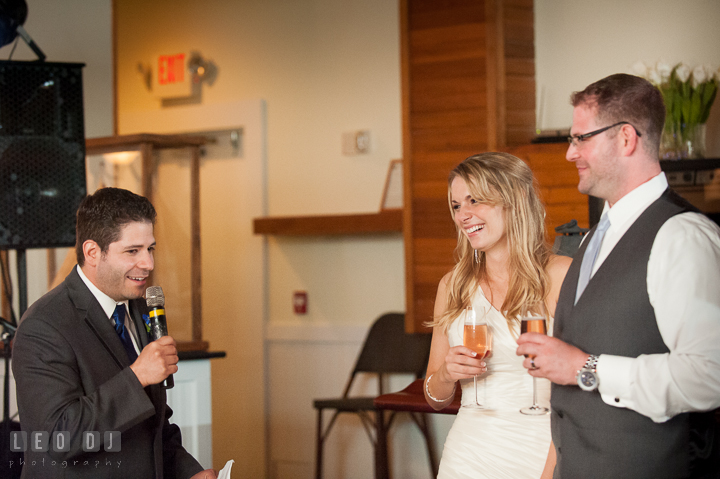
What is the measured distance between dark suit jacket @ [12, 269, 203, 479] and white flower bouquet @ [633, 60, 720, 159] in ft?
9.08

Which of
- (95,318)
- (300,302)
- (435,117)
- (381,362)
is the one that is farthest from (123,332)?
(300,302)

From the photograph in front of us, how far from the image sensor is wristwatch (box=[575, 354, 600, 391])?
141cm

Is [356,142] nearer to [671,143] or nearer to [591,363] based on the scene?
[671,143]

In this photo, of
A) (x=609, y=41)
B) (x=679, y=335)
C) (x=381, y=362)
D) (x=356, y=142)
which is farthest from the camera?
(x=356, y=142)

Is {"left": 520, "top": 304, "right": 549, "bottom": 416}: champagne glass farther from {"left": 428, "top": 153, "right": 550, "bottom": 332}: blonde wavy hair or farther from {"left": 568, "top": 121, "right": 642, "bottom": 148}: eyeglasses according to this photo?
{"left": 568, "top": 121, "right": 642, "bottom": 148}: eyeglasses

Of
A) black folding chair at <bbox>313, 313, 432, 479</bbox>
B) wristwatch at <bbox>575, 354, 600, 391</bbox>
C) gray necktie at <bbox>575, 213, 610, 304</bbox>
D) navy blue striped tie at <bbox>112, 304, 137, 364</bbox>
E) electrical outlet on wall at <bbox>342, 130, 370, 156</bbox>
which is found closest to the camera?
wristwatch at <bbox>575, 354, 600, 391</bbox>

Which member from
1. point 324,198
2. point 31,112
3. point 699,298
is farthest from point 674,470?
point 324,198

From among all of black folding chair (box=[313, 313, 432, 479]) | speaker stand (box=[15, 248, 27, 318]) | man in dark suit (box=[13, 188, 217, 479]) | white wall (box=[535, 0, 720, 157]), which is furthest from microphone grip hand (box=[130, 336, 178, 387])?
white wall (box=[535, 0, 720, 157])

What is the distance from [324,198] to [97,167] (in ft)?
6.27

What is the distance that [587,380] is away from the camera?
142 centimetres

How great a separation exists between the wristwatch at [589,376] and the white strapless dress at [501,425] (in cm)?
59

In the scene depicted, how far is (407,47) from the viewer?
377cm

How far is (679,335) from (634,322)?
10 cm
